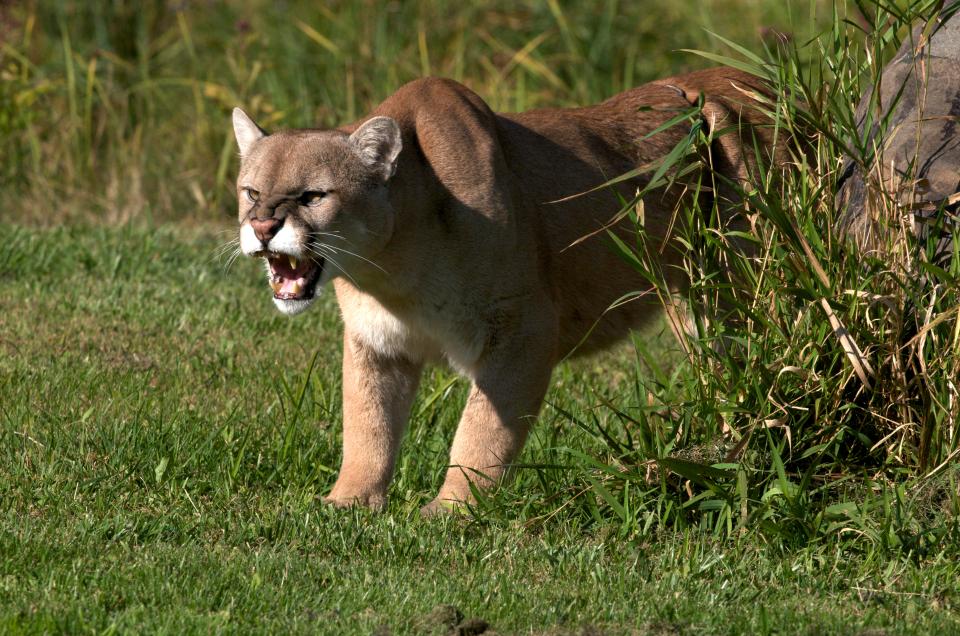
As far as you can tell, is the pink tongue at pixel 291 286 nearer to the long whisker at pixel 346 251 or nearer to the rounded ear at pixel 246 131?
the long whisker at pixel 346 251

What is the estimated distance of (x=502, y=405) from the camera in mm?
5168

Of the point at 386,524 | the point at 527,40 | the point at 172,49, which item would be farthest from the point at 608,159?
the point at 172,49

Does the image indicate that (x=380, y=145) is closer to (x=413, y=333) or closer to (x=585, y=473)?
(x=413, y=333)

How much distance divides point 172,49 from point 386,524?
293 inches

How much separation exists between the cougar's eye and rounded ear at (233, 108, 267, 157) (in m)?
0.48

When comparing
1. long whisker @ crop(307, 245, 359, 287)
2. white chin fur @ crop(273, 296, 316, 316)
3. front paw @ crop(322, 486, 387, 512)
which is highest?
long whisker @ crop(307, 245, 359, 287)

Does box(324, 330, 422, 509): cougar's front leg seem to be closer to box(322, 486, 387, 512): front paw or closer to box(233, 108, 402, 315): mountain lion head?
box(322, 486, 387, 512): front paw

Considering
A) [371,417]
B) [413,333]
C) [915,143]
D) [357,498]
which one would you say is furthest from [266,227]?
[915,143]

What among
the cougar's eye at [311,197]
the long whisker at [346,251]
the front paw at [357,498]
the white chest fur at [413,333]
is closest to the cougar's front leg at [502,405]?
the white chest fur at [413,333]

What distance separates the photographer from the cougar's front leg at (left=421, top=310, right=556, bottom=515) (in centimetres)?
512

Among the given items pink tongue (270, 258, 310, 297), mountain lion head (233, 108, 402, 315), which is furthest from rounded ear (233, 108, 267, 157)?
pink tongue (270, 258, 310, 297)

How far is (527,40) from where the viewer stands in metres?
11.3

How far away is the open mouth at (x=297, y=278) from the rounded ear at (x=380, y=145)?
1.47ft

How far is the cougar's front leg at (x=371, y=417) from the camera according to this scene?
17.0 ft
